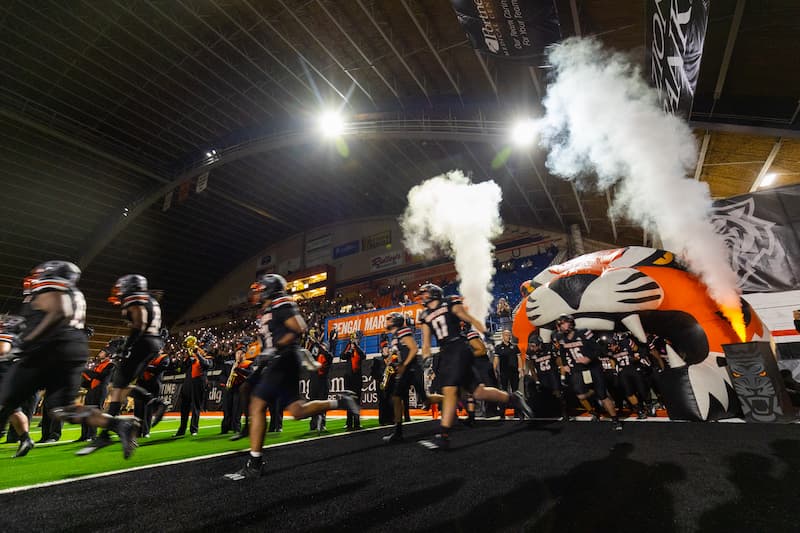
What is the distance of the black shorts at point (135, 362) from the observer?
4.44 m

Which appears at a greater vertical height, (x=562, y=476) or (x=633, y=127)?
(x=633, y=127)

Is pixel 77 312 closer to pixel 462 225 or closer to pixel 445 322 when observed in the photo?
pixel 445 322

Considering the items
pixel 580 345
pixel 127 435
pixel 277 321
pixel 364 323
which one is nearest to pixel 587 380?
pixel 580 345

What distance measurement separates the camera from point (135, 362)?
4.51 meters

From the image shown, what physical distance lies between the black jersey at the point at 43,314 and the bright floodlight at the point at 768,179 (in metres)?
13.8

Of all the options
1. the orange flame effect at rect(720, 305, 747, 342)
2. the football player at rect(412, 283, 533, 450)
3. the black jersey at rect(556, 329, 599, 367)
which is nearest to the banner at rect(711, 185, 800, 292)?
the orange flame effect at rect(720, 305, 747, 342)

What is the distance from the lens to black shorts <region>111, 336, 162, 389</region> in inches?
175

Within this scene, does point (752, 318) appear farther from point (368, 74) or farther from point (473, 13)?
point (368, 74)

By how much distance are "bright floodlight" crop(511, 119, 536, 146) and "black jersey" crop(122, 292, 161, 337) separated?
41.9 ft

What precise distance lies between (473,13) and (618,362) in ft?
28.7

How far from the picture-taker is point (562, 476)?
2.91 m

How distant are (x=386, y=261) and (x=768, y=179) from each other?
22.0 meters

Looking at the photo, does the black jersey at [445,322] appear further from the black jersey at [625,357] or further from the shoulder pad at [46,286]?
the black jersey at [625,357]

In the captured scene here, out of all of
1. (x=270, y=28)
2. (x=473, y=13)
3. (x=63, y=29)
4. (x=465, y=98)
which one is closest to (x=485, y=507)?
(x=473, y=13)
